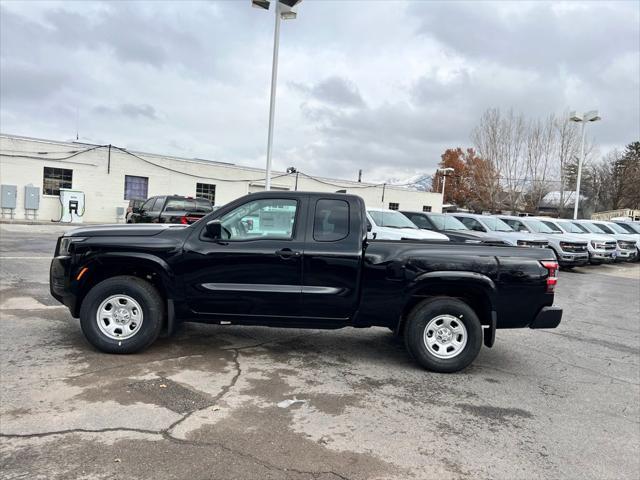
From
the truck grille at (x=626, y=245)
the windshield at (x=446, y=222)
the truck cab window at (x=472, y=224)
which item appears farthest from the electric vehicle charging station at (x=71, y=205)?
the truck grille at (x=626, y=245)

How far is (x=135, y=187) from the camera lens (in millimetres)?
26219

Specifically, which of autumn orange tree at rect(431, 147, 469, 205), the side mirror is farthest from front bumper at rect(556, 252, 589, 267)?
autumn orange tree at rect(431, 147, 469, 205)

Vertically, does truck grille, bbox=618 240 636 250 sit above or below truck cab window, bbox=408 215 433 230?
below

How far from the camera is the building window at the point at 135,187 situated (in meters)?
25.9

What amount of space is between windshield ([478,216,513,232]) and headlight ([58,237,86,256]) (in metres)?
14.2

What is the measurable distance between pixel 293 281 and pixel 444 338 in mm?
1721

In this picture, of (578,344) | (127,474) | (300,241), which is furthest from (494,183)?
(127,474)

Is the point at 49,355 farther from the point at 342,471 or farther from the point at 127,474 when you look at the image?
the point at 342,471

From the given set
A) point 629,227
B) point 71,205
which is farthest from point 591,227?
point 71,205

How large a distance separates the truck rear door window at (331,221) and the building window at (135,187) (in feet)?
75.7

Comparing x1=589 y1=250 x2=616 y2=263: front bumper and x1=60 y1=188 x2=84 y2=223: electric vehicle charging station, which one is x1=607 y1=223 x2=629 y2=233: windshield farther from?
x1=60 y1=188 x2=84 y2=223: electric vehicle charging station

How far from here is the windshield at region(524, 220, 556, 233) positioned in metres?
17.8

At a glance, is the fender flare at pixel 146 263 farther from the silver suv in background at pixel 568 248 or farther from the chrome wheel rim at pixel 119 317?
the silver suv in background at pixel 568 248

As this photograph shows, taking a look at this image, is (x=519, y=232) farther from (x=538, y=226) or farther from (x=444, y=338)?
(x=444, y=338)
